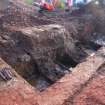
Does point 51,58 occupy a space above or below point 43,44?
below

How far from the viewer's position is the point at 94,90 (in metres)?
6.68

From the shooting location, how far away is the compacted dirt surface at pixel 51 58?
20.3ft

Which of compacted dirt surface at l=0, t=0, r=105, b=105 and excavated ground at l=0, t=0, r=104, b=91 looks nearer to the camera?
compacted dirt surface at l=0, t=0, r=105, b=105

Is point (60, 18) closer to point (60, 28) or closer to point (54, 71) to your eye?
point (60, 28)

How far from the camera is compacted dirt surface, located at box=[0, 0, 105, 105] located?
6.19 meters

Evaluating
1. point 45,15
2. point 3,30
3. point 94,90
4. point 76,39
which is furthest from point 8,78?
point 45,15

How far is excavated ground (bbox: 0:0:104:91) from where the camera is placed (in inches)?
332

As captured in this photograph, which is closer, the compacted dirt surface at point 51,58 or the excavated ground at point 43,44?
the compacted dirt surface at point 51,58

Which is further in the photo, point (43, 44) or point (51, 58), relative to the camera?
point (51, 58)

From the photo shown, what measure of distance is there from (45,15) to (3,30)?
3.81m

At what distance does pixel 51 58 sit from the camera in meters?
9.70

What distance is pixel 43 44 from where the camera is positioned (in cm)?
947

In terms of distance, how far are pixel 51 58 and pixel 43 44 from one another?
67cm

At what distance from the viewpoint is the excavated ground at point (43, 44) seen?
27.7 feet
